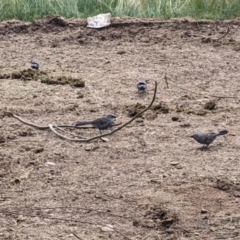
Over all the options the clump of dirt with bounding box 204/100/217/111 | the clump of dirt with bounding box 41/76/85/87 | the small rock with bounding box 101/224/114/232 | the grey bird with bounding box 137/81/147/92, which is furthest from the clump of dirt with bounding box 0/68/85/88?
the small rock with bounding box 101/224/114/232

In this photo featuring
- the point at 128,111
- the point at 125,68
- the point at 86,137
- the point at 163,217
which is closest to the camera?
the point at 163,217

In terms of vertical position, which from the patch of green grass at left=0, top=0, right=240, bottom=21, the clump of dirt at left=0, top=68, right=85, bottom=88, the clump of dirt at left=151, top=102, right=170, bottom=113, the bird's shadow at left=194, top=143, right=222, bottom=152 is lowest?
the bird's shadow at left=194, top=143, right=222, bottom=152

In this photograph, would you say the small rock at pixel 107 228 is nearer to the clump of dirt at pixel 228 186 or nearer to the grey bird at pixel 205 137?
the clump of dirt at pixel 228 186

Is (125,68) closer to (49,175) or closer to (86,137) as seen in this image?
(86,137)

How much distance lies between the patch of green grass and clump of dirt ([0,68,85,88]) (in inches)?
86.9

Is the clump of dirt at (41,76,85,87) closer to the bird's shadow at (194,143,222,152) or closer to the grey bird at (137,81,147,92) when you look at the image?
the grey bird at (137,81,147,92)

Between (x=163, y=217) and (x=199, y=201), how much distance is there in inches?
11.4

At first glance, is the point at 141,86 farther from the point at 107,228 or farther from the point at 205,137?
the point at 107,228

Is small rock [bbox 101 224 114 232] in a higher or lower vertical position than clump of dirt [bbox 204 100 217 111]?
lower

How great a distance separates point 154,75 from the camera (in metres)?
7.43

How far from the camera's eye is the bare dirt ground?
4637 mm

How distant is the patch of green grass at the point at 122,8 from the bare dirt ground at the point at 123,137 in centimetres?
52

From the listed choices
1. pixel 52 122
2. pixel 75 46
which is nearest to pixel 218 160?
pixel 52 122

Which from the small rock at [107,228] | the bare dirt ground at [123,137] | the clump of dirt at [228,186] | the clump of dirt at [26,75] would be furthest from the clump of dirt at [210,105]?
the small rock at [107,228]
